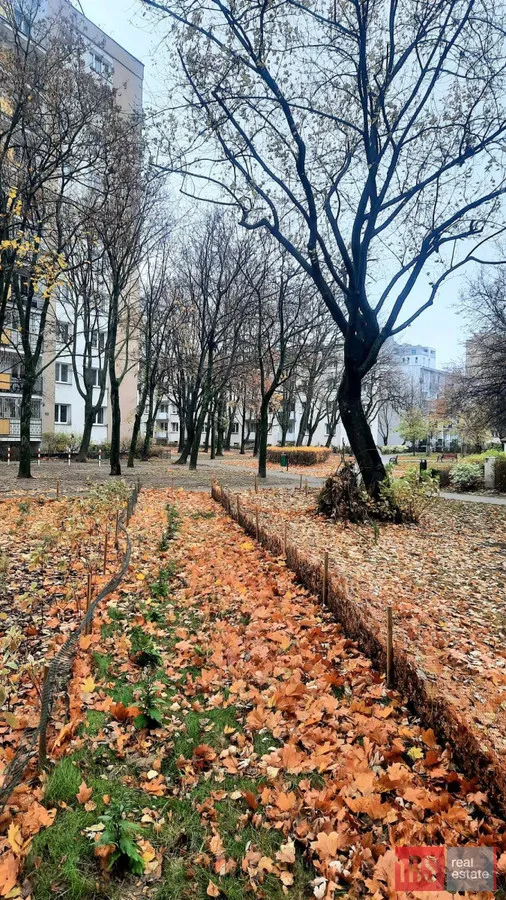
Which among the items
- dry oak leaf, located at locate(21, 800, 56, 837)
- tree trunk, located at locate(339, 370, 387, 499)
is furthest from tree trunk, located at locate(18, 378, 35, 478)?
dry oak leaf, located at locate(21, 800, 56, 837)

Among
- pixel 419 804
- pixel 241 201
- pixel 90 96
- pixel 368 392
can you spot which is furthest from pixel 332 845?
pixel 368 392

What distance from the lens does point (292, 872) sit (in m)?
2.09

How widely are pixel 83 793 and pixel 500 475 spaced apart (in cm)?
1764

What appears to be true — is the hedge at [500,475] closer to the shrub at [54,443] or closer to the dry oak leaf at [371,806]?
the dry oak leaf at [371,806]

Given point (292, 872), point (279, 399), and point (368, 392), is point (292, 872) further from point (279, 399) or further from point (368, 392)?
point (368, 392)

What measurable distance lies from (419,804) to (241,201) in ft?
37.3

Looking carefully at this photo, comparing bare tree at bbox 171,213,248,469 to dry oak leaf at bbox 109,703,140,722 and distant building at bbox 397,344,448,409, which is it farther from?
distant building at bbox 397,344,448,409

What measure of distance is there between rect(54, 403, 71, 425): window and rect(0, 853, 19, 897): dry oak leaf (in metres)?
33.9

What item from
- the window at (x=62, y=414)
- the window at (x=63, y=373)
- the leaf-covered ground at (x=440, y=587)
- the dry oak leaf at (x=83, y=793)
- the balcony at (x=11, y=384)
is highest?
the window at (x=63, y=373)

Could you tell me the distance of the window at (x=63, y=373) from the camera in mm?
33844

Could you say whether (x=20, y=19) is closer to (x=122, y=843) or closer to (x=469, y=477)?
(x=122, y=843)

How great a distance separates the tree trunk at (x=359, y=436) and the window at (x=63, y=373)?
27.0 meters

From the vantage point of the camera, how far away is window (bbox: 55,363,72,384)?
111ft

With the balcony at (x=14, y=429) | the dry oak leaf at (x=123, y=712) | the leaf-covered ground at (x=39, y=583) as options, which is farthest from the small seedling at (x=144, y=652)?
the balcony at (x=14, y=429)
